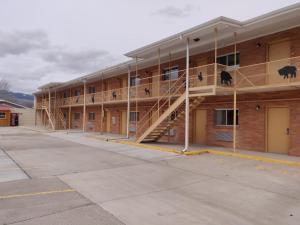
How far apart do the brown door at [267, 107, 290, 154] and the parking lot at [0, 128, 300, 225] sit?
288 cm

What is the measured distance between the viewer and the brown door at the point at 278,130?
12.7m

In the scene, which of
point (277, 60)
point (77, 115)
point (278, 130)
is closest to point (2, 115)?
point (77, 115)

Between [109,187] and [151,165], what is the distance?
3.29 m

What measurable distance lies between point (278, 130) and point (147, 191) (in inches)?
333

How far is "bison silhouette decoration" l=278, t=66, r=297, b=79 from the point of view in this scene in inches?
427

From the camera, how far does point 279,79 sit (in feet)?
38.9

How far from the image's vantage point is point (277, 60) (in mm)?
12008

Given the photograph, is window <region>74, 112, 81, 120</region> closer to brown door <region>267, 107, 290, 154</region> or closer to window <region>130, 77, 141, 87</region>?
window <region>130, 77, 141, 87</region>

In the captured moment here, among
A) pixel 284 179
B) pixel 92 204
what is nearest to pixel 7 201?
pixel 92 204

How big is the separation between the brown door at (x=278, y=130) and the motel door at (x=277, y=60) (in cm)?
161

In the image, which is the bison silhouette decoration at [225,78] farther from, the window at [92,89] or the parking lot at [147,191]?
the window at [92,89]

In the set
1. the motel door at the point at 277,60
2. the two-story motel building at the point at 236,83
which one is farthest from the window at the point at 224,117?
the motel door at the point at 277,60

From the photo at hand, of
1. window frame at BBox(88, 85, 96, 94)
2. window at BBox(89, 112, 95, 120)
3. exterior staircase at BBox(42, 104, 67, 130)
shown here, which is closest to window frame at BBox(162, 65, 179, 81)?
window frame at BBox(88, 85, 96, 94)

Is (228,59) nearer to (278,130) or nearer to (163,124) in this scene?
(278,130)
